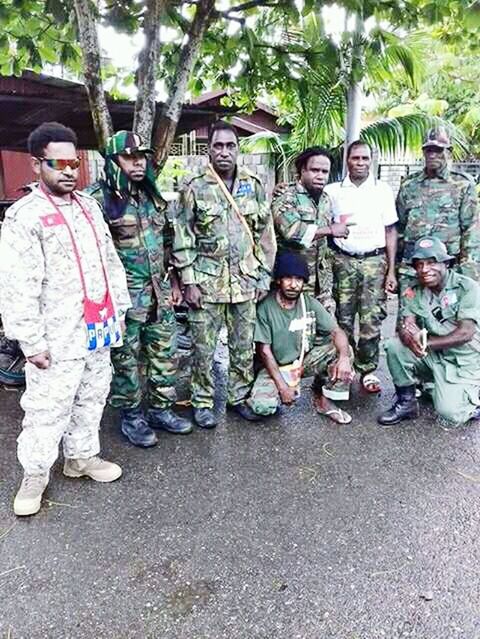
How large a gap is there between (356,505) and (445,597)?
0.65 metres

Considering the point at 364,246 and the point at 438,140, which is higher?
the point at 438,140

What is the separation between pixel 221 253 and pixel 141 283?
53 cm

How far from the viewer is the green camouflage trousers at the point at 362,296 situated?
382 centimetres

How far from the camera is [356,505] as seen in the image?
2.68m

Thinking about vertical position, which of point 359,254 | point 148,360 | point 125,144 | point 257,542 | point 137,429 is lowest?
point 257,542

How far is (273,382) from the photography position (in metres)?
3.61

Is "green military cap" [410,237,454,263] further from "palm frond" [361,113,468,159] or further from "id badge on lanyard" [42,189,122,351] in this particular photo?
"palm frond" [361,113,468,159]

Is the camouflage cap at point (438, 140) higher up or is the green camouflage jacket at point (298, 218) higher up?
the camouflage cap at point (438, 140)

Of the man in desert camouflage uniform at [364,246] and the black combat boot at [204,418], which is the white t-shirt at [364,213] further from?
the black combat boot at [204,418]

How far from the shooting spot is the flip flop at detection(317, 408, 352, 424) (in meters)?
3.58

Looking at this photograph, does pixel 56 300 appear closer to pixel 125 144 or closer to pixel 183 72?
pixel 125 144

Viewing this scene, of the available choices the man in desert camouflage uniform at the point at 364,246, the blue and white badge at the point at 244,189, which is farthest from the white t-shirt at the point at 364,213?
the blue and white badge at the point at 244,189

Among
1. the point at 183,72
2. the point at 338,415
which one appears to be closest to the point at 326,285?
the point at 338,415

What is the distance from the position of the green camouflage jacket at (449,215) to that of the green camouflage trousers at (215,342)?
126 centimetres
